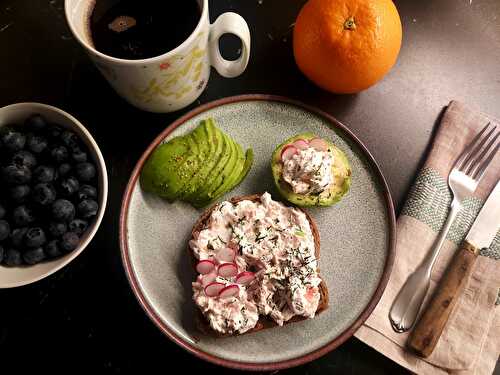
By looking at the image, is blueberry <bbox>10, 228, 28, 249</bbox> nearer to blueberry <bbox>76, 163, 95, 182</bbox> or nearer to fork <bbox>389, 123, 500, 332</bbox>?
blueberry <bbox>76, 163, 95, 182</bbox>

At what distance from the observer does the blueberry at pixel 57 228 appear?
1403mm

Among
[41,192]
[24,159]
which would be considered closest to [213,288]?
[41,192]

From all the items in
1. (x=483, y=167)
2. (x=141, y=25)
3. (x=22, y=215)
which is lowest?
(x=22, y=215)

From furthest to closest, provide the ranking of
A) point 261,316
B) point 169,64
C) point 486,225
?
point 486,225 < point 261,316 < point 169,64

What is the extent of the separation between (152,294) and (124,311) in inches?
5.9

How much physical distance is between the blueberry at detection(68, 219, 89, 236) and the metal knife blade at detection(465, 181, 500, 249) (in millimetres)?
1298

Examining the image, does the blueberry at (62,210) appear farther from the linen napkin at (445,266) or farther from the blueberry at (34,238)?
the linen napkin at (445,266)

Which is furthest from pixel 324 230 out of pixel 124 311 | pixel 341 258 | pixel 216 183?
pixel 124 311

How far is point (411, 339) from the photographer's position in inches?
62.9

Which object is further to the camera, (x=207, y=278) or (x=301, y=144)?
(x=301, y=144)

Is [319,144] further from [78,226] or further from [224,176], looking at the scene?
[78,226]

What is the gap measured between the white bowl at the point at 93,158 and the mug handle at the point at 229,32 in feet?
1.55

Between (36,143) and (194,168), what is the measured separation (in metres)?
0.49

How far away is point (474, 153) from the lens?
1729 millimetres
